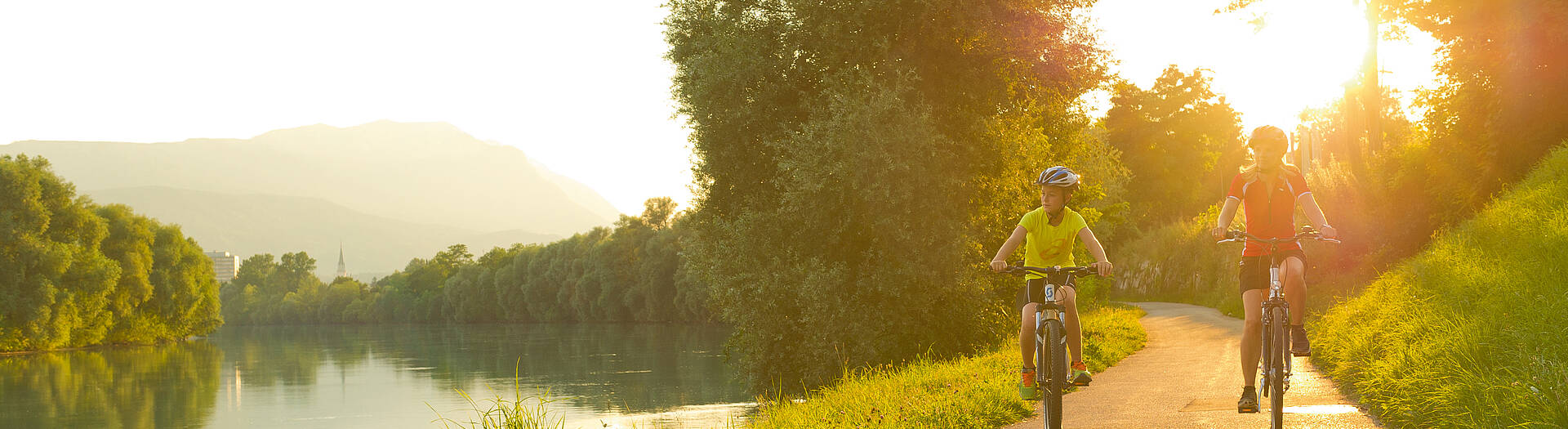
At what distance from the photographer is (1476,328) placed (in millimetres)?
8641

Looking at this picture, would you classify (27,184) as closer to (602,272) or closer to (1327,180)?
(602,272)

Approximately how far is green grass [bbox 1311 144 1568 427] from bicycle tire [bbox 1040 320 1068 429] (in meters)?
2.32

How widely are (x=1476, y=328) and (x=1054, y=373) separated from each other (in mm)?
3897

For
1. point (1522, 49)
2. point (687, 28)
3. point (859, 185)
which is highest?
point (687, 28)

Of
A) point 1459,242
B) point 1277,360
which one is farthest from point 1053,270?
point 1459,242

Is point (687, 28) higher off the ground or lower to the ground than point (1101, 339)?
higher

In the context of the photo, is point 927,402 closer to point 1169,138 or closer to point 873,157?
point 873,157

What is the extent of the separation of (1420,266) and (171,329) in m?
99.9

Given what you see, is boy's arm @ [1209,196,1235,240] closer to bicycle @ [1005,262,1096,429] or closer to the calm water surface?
bicycle @ [1005,262,1096,429]

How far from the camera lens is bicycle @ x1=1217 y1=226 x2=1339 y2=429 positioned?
696cm

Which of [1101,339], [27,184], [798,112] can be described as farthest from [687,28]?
[27,184]

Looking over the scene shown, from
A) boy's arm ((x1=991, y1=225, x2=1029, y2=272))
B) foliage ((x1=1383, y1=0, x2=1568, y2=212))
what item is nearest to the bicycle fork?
boy's arm ((x1=991, y1=225, x2=1029, y2=272))

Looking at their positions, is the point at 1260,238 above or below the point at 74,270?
below

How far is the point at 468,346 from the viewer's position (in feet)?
266
